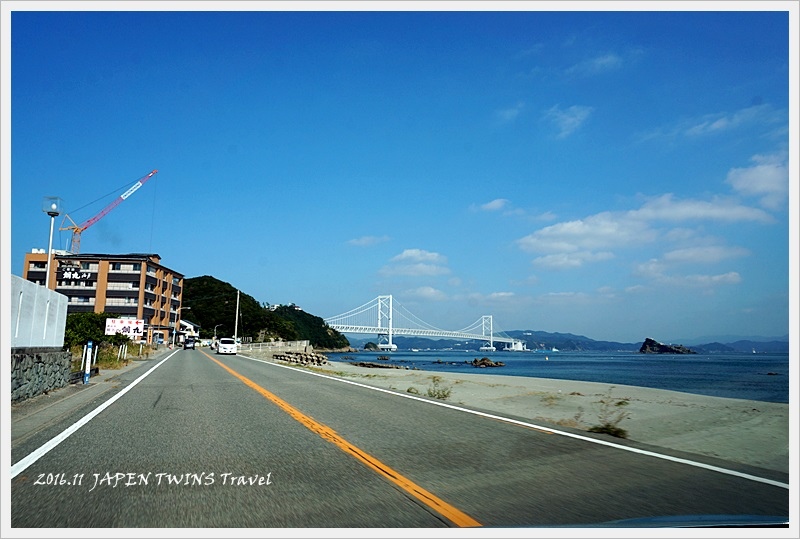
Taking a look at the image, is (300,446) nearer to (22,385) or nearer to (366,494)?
(366,494)

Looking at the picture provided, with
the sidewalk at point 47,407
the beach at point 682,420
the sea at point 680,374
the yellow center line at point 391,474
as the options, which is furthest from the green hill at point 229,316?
the yellow center line at point 391,474

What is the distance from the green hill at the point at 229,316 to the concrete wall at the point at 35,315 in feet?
333

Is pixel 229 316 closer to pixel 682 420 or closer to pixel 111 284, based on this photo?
pixel 111 284

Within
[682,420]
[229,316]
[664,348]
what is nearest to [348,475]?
[682,420]

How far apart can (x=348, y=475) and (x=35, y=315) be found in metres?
10.6

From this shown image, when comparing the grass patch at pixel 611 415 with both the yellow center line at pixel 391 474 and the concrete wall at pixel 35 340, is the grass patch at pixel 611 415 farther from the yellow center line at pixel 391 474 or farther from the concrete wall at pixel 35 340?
the concrete wall at pixel 35 340

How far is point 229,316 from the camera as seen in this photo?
141 meters

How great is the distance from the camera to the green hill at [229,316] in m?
133

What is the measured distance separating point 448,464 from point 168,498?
316 cm

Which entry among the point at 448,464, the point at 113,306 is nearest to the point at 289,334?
the point at 113,306

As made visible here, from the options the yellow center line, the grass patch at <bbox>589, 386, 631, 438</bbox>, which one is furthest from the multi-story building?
the yellow center line

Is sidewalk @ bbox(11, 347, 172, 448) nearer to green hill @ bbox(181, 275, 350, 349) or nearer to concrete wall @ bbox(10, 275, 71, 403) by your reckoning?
concrete wall @ bbox(10, 275, 71, 403)

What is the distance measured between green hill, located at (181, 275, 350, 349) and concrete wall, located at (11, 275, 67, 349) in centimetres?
10137

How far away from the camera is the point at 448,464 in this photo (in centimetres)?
734
